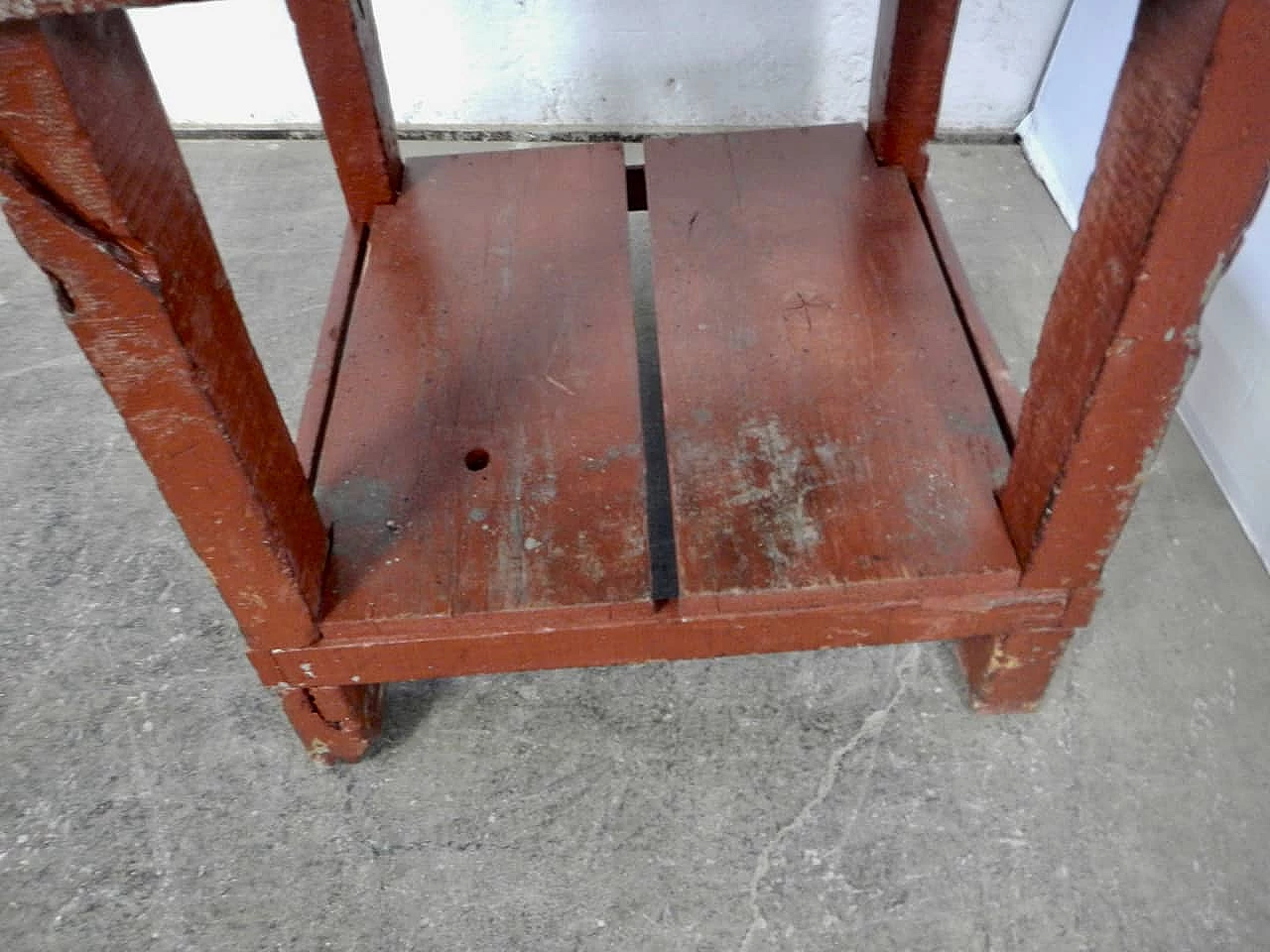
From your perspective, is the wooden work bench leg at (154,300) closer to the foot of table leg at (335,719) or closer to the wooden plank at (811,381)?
the foot of table leg at (335,719)

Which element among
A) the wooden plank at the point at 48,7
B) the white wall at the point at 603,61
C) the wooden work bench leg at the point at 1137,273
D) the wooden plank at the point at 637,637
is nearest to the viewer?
the wooden plank at the point at 48,7

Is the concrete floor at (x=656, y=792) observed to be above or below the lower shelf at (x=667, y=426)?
below

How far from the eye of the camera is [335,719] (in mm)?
1248

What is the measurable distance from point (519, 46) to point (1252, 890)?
6.63ft

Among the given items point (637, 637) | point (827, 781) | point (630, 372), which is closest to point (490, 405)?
point (630, 372)

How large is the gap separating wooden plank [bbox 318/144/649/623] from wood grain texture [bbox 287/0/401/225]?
0.15 feet

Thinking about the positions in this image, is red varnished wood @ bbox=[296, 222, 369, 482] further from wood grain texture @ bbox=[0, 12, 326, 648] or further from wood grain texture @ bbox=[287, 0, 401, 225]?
wood grain texture @ bbox=[0, 12, 326, 648]

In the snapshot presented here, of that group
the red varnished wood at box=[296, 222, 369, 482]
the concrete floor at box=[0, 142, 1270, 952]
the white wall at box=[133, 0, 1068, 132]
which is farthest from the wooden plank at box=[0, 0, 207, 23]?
the white wall at box=[133, 0, 1068, 132]

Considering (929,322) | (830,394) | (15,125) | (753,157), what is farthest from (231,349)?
(753,157)

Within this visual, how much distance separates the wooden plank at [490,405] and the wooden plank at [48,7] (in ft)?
2.07

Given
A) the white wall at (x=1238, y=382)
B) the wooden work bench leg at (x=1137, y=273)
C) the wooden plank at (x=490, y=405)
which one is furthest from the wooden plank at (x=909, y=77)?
the wooden work bench leg at (x=1137, y=273)

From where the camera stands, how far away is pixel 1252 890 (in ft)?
3.87

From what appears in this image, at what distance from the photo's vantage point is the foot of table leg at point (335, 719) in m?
1.21

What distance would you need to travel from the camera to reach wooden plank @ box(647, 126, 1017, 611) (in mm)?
1121
